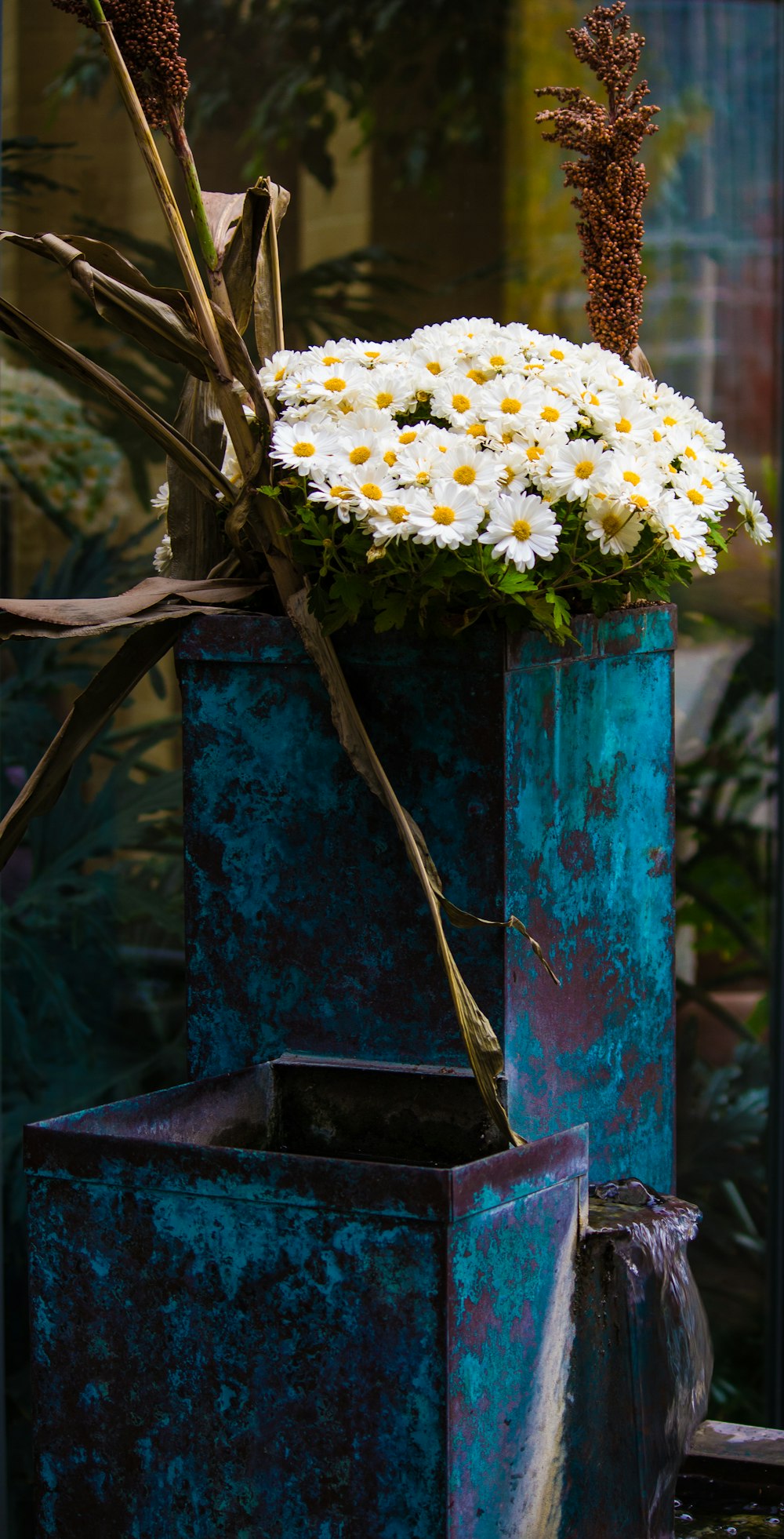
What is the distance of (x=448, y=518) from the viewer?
50.3 inches

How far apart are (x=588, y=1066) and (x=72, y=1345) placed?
522 millimetres

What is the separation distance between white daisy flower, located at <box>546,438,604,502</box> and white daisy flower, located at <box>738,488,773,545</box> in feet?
0.79

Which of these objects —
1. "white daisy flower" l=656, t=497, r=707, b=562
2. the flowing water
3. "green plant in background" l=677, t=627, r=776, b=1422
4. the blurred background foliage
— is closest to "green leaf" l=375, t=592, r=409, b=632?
"white daisy flower" l=656, t=497, r=707, b=562

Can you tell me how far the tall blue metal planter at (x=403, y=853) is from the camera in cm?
144

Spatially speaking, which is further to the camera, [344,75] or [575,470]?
[344,75]

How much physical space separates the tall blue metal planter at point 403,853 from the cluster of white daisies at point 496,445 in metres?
0.13

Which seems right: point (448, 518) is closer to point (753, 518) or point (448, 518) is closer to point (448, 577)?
point (448, 577)

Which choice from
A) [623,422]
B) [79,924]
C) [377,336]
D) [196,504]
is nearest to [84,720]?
[196,504]

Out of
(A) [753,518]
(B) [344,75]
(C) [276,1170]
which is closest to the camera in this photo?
(C) [276,1170]

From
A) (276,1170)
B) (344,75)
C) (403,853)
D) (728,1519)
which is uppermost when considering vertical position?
(344,75)

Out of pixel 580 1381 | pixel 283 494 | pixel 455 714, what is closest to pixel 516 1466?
pixel 580 1381

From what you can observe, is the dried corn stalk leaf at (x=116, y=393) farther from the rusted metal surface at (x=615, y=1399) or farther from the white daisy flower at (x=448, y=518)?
the rusted metal surface at (x=615, y=1399)

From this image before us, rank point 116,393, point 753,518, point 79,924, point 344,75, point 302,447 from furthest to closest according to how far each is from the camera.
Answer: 1. point 344,75
2. point 79,924
3. point 753,518
4. point 116,393
5. point 302,447

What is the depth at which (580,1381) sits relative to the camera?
1.43 m
